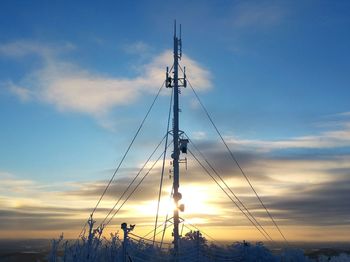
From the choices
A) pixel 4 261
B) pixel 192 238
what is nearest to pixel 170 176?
pixel 192 238

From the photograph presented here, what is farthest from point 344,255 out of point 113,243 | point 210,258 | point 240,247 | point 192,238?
point 113,243

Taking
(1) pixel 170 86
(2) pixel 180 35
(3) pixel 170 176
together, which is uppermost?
(2) pixel 180 35

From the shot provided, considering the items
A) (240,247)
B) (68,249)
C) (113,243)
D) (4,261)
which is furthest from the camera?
(4,261)

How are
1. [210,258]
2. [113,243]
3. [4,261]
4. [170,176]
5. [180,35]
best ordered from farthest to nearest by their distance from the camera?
[4,261]
[113,243]
[210,258]
[180,35]
[170,176]

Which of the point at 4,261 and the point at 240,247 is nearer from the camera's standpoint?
the point at 240,247

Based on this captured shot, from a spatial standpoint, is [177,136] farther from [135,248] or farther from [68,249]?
[68,249]

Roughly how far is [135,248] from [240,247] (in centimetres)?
2950

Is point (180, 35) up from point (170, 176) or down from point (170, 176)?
up

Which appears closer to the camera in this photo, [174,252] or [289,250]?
[174,252]

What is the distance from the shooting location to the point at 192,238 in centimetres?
4866

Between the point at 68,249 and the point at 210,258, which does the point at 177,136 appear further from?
the point at 68,249

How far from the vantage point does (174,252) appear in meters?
27.8

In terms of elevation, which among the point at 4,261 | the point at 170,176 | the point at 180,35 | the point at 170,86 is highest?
the point at 180,35

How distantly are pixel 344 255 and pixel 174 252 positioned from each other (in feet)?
101
